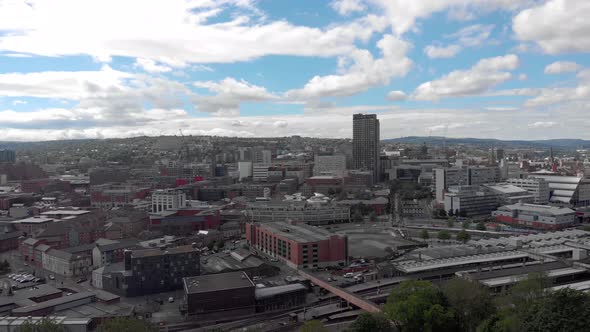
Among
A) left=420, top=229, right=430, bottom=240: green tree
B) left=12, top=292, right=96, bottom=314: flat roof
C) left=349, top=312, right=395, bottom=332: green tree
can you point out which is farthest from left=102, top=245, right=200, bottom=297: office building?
left=420, top=229, right=430, bottom=240: green tree

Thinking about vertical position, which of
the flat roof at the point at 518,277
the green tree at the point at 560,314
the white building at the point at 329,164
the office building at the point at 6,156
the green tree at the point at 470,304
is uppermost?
the office building at the point at 6,156

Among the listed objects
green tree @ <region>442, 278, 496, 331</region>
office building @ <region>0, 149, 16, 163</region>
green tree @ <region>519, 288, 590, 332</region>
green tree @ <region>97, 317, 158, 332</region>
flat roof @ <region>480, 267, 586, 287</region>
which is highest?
office building @ <region>0, 149, 16, 163</region>

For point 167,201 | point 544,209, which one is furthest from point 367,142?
point 167,201

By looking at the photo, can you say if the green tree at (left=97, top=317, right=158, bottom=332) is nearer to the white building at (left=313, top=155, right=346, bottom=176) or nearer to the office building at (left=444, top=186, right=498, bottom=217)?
the office building at (left=444, top=186, right=498, bottom=217)

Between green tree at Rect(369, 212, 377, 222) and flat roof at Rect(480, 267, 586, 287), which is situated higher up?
flat roof at Rect(480, 267, 586, 287)

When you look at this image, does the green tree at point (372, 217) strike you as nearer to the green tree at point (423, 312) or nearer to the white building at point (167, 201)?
the white building at point (167, 201)

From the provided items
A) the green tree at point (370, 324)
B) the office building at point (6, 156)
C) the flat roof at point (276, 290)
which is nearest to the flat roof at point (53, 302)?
the flat roof at point (276, 290)

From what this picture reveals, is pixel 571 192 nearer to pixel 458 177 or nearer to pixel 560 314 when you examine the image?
pixel 458 177
